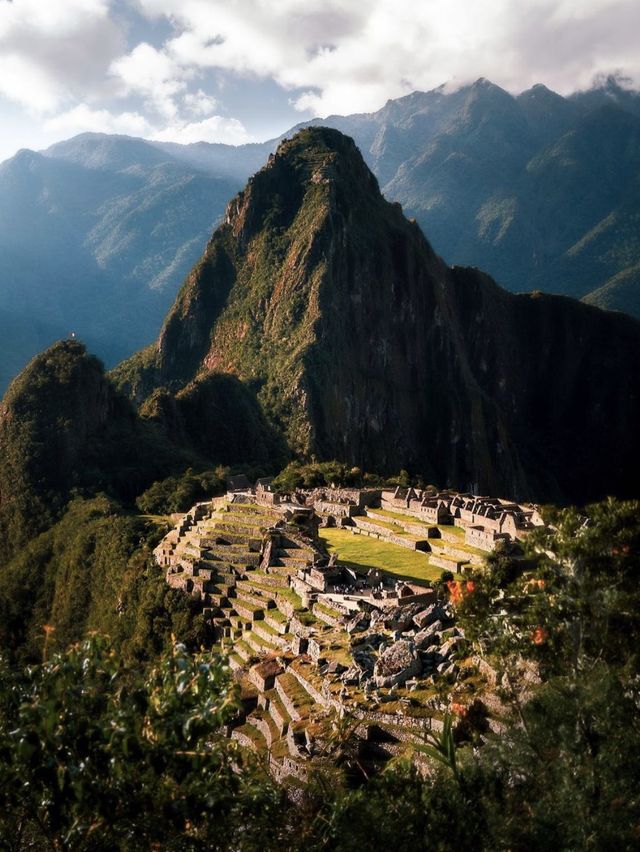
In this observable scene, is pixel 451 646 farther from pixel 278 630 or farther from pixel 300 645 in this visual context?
pixel 278 630

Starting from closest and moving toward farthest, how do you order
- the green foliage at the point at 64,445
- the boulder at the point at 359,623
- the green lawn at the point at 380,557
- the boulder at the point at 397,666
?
the boulder at the point at 397,666, the boulder at the point at 359,623, the green lawn at the point at 380,557, the green foliage at the point at 64,445

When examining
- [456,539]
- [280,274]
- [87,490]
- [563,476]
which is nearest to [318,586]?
[456,539]

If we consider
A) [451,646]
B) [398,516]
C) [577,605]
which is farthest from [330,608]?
[398,516]

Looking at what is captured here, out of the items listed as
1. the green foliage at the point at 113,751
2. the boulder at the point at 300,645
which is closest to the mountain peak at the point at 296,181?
the boulder at the point at 300,645

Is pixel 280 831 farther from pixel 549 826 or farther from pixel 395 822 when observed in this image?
pixel 549 826

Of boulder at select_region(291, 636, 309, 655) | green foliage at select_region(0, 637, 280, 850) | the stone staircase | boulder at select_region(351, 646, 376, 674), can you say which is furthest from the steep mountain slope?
green foliage at select_region(0, 637, 280, 850)

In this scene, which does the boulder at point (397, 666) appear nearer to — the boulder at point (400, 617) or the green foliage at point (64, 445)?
the boulder at point (400, 617)

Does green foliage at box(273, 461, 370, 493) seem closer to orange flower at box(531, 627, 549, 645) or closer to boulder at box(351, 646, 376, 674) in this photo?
boulder at box(351, 646, 376, 674)

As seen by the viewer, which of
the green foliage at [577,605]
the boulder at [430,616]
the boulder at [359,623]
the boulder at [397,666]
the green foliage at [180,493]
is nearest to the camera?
the green foliage at [577,605]
